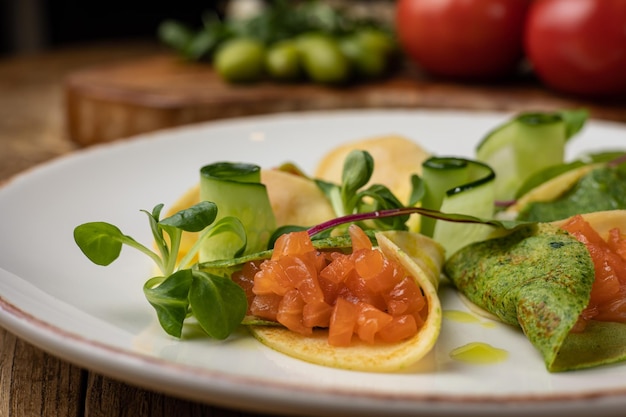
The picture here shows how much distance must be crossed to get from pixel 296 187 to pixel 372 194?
315 mm

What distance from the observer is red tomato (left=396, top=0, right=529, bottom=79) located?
4719mm

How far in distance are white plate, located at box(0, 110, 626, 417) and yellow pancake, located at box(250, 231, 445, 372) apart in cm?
3

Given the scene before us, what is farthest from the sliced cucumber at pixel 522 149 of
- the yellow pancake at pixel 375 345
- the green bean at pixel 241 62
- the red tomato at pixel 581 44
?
the green bean at pixel 241 62

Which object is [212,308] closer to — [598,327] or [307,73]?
[598,327]

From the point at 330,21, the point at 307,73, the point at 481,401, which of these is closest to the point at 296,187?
the point at 481,401

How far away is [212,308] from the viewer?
71.2 inches

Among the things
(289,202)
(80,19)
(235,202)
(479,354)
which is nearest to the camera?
(479,354)

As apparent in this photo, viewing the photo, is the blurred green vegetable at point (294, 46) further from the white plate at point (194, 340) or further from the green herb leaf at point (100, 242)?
the green herb leaf at point (100, 242)

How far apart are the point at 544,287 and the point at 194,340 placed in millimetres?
812

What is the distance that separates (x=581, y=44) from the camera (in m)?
4.25

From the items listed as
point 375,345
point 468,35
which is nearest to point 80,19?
point 468,35

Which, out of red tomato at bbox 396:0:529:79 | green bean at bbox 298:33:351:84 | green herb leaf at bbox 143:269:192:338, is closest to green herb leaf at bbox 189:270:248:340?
green herb leaf at bbox 143:269:192:338

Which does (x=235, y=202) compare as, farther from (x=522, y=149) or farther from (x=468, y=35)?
(x=468, y=35)

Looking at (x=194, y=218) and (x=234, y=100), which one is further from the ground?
(x=194, y=218)
